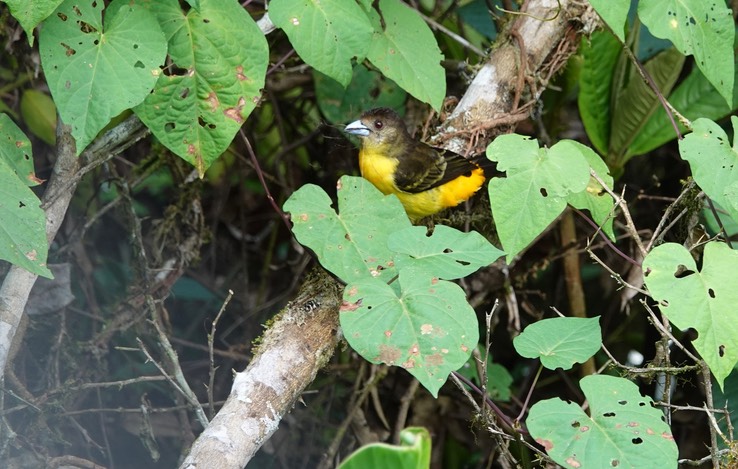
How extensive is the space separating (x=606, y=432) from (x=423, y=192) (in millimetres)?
1395

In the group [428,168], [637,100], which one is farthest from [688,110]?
[428,168]

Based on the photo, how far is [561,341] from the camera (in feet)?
7.64

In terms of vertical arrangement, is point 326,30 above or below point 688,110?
above

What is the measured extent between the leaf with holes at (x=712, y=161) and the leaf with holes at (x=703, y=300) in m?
0.26

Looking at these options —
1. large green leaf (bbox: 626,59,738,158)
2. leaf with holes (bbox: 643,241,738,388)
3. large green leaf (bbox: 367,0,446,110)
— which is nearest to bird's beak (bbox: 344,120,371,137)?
large green leaf (bbox: 367,0,446,110)

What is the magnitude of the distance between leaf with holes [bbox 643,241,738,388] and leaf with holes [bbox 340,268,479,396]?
0.49 m

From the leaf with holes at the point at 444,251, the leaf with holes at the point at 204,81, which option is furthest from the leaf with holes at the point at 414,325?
the leaf with holes at the point at 204,81

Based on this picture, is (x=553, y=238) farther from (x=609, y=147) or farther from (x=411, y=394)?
(x=411, y=394)

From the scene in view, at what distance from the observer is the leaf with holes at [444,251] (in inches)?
87.4

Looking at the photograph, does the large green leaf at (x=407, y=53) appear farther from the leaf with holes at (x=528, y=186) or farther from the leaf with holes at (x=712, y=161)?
the leaf with holes at (x=712, y=161)

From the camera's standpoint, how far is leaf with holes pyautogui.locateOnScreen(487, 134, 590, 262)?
2266 mm

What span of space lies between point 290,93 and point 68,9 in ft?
6.52

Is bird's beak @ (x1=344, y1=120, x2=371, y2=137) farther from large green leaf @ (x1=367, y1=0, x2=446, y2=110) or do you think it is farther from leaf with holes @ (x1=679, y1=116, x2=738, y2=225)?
leaf with holes @ (x1=679, y1=116, x2=738, y2=225)

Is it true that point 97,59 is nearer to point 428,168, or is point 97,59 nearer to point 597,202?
point 428,168
